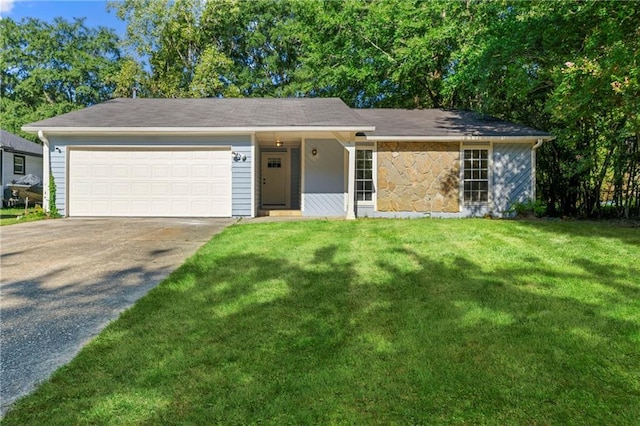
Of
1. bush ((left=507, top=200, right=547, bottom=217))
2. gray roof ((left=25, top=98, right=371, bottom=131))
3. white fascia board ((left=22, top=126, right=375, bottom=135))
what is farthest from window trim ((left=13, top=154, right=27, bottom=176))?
bush ((left=507, top=200, right=547, bottom=217))

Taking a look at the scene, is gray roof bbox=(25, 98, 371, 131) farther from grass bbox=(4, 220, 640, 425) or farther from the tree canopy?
grass bbox=(4, 220, 640, 425)

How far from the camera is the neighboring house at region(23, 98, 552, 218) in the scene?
10109 millimetres

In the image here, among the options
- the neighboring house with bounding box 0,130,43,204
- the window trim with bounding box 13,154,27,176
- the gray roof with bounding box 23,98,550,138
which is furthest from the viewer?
the window trim with bounding box 13,154,27,176

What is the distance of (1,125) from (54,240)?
84.4ft

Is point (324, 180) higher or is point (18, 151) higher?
point (18, 151)

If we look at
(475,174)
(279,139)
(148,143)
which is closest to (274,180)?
(279,139)

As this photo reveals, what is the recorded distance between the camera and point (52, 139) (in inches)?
399

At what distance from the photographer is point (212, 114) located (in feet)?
36.7

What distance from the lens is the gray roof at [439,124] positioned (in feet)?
34.8

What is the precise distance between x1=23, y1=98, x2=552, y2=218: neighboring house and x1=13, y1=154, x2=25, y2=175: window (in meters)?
9.80

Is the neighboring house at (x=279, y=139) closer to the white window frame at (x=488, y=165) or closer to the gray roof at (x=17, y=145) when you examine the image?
the white window frame at (x=488, y=165)

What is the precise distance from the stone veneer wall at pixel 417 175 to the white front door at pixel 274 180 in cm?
413

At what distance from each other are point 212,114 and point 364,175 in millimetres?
4821

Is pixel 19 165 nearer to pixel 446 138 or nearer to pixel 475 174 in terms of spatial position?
pixel 446 138
